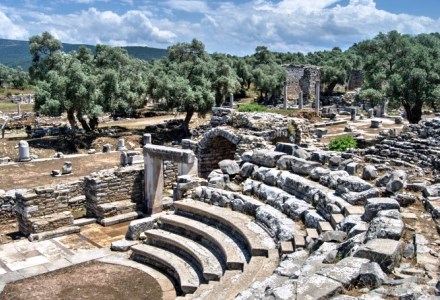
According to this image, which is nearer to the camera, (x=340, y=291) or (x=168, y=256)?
(x=340, y=291)

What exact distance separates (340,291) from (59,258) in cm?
995

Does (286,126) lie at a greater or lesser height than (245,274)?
greater

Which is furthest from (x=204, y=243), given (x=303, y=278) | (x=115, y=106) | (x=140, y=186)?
(x=115, y=106)

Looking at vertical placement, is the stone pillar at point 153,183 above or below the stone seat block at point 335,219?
below

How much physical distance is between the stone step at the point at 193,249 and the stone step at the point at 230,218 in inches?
30.3

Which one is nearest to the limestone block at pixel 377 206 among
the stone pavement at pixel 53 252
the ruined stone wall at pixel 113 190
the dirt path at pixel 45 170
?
the stone pavement at pixel 53 252

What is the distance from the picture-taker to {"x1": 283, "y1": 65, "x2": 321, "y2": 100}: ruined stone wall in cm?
6438

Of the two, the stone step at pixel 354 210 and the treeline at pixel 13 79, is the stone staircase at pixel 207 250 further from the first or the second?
the treeline at pixel 13 79

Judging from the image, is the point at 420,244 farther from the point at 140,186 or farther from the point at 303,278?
the point at 140,186

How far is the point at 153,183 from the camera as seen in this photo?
56.4 feet

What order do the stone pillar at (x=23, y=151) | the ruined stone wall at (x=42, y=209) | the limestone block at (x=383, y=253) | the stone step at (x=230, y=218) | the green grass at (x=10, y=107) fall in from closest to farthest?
the limestone block at (x=383, y=253), the stone step at (x=230, y=218), the ruined stone wall at (x=42, y=209), the stone pillar at (x=23, y=151), the green grass at (x=10, y=107)

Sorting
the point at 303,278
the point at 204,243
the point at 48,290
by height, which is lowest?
the point at 48,290

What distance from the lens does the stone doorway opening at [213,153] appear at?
1978 cm

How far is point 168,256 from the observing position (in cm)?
1169
